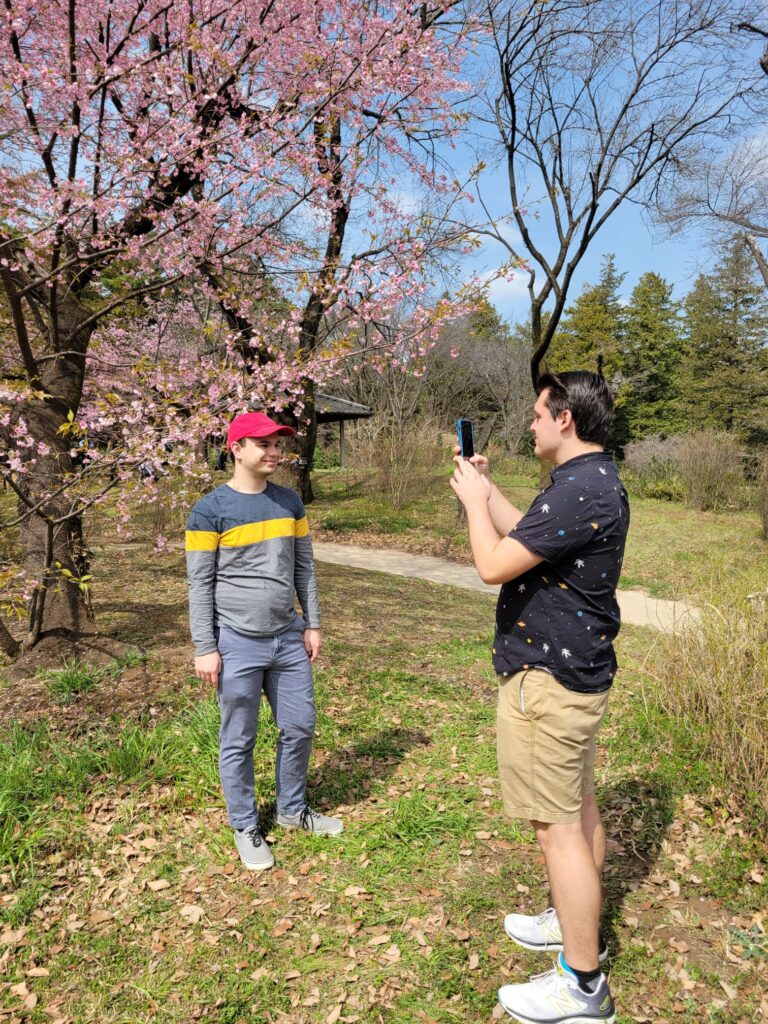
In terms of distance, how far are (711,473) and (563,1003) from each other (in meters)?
16.5

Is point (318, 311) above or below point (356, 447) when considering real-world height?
above

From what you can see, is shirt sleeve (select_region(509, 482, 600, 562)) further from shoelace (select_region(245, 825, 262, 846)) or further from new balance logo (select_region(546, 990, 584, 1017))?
shoelace (select_region(245, 825, 262, 846))

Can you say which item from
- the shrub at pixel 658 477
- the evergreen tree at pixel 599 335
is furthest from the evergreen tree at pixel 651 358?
the shrub at pixel 658 477

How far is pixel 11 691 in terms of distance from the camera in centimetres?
402

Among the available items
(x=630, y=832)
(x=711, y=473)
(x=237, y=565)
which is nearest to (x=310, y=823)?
(x=237, y=565)

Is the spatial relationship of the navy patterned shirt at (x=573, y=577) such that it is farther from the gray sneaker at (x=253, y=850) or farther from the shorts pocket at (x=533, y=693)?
the gray sneaker at (x=253, y=850)

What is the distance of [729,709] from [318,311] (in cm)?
854

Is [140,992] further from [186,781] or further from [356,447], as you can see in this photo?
[356,447]

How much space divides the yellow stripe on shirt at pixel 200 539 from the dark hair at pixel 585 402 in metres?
1.35

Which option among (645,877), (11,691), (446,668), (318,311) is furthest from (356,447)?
(645,877)

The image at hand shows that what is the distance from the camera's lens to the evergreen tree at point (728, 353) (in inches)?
1105

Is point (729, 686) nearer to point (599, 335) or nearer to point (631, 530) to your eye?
point (631, 530)

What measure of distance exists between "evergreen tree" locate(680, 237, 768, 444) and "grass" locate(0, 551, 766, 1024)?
28.2 metres

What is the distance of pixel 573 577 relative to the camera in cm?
178
